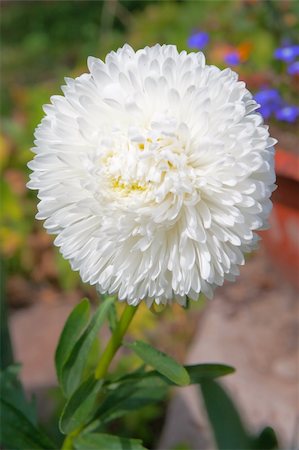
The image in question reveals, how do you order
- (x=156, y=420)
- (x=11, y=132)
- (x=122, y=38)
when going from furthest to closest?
(x=122, y=38) → (x=11, y=132) → (x=156, y=420)

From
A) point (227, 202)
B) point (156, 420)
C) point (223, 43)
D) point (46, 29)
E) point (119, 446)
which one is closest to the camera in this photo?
point (227, 202)

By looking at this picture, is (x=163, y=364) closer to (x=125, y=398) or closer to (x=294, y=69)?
(x=125, y=398)

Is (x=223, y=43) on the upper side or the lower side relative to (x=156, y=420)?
upper

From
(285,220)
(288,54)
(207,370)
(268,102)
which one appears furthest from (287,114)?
(207,370)

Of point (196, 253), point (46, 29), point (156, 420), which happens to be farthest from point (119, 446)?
point (46, 29)

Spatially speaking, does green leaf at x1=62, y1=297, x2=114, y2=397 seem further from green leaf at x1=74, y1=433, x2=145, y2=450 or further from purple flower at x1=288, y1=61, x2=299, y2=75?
purple flower at x1=288, y1=61, x2=299, y2=75

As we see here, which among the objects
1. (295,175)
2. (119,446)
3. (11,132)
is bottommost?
(119,446)

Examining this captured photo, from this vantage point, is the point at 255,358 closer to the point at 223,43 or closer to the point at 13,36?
the point at 223,43

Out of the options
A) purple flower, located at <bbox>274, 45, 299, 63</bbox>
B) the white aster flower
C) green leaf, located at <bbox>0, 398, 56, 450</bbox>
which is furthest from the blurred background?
the white aster flower
